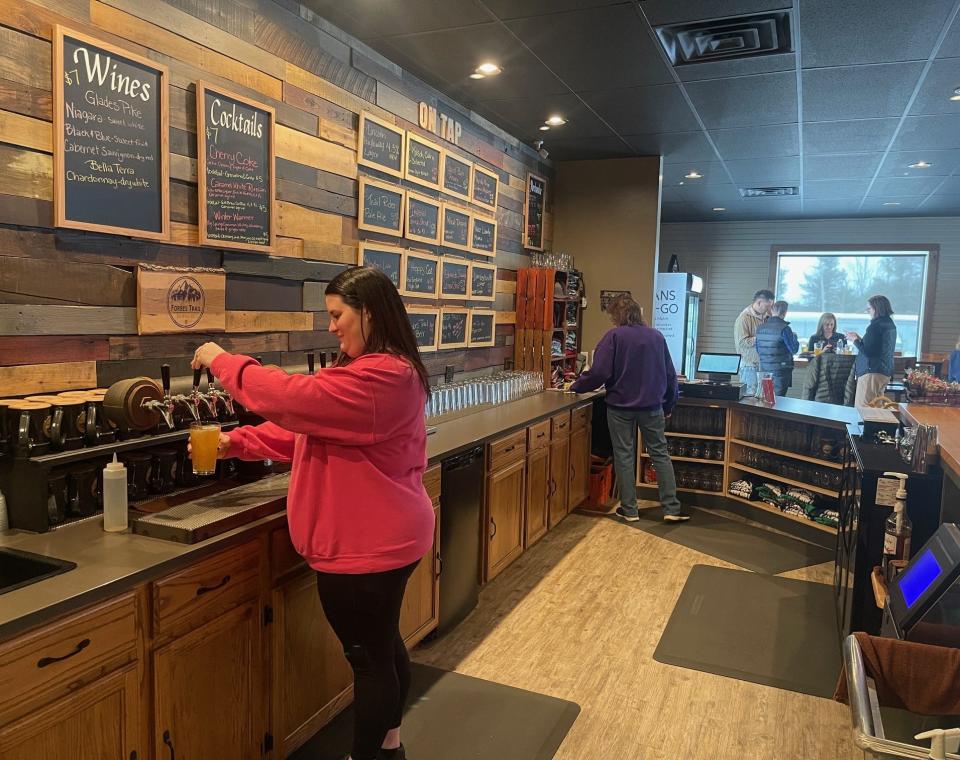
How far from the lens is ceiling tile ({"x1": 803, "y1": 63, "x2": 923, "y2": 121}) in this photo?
155 inches

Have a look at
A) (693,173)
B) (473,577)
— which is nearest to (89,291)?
(473,577)

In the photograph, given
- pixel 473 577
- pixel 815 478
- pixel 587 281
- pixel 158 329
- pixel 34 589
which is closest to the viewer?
pixel 34 589

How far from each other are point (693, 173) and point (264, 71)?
495 centimetres

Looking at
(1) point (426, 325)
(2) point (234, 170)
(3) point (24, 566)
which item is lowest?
(3) point (24, 566)

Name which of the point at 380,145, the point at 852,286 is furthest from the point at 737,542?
the point at 852,286

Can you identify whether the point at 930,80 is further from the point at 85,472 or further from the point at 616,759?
the point at 85,472

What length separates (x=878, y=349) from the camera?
24.6 ft

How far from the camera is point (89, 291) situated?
2.42m

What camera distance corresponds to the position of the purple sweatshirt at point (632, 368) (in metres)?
5.09

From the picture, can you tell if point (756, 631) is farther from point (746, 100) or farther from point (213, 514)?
point (746, 100)

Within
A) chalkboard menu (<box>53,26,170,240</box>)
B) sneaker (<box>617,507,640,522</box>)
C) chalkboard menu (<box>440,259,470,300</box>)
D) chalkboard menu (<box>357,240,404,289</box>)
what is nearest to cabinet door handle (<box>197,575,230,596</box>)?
chalkboard menu (<box>53,26,170,240</box>)

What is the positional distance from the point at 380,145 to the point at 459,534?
2.07 m

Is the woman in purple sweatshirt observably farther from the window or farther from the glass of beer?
the window

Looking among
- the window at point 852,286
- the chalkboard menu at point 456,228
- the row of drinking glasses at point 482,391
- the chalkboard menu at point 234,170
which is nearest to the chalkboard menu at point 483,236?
the chalkboard menu at point 456,228
